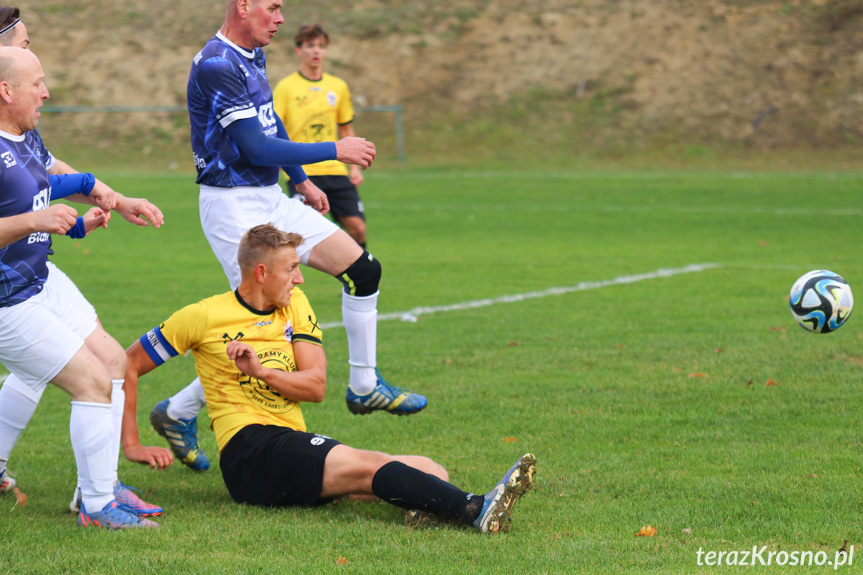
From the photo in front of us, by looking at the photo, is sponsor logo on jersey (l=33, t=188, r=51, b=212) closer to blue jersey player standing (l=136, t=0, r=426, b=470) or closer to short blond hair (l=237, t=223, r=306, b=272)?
short blond hair (l=237, t=223, r=306, b=272)

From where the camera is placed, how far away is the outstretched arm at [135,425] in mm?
4629

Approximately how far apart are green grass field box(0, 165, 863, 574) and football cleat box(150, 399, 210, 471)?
0.59 feet

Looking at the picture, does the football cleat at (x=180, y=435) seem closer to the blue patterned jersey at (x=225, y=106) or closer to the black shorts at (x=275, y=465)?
Result: the black shorts at (x=275, y=465)

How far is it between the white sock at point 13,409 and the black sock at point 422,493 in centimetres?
172

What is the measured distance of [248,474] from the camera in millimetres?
4703

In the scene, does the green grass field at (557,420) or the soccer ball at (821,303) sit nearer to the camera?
the green grass field at (557,420)

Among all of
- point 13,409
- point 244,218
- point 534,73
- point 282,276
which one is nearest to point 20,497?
point 13,409

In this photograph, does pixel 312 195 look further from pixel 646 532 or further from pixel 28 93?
pixel 646 532

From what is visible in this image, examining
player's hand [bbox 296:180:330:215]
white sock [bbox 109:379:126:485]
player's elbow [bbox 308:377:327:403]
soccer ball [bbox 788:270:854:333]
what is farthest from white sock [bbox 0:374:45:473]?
soccer ball [bbox 788:270:854:333]

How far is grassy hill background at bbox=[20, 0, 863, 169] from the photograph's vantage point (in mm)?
32094

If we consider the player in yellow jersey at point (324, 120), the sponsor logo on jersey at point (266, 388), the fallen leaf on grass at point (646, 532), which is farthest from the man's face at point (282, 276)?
the player in yellow jersey at point (324, 120)

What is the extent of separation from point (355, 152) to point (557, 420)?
2129 mm

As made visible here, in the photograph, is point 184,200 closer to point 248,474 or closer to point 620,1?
point 248,474

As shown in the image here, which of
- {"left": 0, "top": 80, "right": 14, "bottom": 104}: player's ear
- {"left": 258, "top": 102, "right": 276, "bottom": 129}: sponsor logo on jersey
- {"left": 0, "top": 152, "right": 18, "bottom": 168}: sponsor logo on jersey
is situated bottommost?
{"left": 258, "top": 102, "right": 276, "bottom": 129}: sponsor logo on jersey
